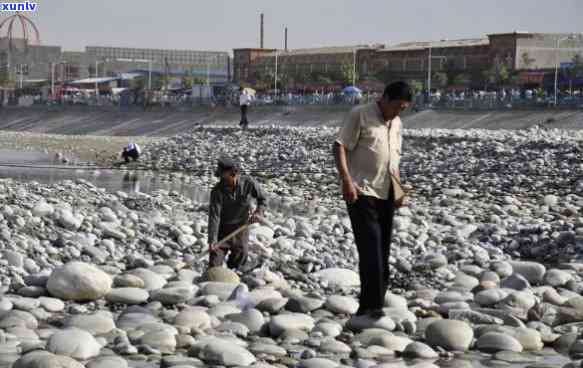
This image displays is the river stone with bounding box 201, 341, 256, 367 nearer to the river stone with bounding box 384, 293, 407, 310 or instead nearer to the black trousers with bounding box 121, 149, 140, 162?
the river stone with bounding box 384, 293, 407, 310

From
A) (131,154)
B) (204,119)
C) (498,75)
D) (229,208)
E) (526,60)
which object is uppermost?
(526,60)

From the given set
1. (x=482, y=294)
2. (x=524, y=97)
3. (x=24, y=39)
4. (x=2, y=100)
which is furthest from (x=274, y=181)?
(x=24, y=39)

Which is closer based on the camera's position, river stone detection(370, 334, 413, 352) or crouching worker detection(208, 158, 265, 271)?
river stone detection(370, 334, 413, 352)

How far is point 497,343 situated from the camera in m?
6.05

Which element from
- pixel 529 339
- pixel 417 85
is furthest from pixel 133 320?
pixel 417 85

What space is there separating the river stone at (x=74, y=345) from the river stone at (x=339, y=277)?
2.75m

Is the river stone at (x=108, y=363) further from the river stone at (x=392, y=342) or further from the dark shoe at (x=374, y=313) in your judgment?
the dark shoe at (x=374, y=313)

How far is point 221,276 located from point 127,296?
0.88 meters

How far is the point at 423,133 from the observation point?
30.9m

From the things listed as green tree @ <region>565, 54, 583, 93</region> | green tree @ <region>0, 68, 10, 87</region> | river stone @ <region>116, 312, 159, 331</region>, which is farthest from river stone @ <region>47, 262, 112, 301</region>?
green tree @ <region>0, 68, 10, 87</region>

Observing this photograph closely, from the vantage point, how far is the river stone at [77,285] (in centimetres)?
707

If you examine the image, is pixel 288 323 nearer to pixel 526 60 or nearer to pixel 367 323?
pixel 367 323

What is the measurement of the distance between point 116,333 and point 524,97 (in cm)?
3751

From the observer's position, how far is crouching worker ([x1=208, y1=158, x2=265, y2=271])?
26.1 feet
